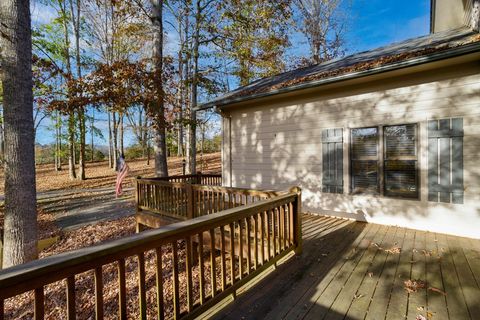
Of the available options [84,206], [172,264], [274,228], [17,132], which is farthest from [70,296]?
[84,206]

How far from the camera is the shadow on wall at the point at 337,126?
4.09 metres

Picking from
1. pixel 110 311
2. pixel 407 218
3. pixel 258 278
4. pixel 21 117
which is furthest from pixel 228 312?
pixel 21 117

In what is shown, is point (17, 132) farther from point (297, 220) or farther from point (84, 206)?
point (84, 206)

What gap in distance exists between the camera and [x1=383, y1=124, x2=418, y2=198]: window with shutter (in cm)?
445

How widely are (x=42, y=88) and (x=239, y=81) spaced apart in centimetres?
917

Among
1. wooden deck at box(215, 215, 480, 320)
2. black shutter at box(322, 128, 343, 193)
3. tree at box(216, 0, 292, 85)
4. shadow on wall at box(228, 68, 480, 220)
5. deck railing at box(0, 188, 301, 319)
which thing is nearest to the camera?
deck railing at box(0, 188, 301, 319)

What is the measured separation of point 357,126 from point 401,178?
4.29 ft

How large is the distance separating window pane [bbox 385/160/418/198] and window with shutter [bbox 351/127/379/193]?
21 cm

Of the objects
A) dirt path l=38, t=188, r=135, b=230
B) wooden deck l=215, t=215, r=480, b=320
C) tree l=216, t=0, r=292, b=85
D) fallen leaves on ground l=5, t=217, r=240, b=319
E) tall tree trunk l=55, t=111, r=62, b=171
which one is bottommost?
fallen leaves on ground l=5, t=217, r=240, b=319

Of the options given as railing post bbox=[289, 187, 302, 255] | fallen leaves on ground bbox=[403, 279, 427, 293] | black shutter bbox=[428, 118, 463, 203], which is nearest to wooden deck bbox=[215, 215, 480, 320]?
fallen leaves on ground bbox=[403, 279, 427, 293]

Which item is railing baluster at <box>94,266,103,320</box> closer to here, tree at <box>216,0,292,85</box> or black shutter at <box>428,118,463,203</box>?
black shutter at <box>428,118,463,203</box>

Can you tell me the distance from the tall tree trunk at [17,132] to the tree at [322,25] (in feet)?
47.0

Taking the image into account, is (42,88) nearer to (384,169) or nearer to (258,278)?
(258,278)

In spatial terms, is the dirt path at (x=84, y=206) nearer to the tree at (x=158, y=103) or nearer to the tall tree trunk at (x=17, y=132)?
the tree at (x=158, y=103)
